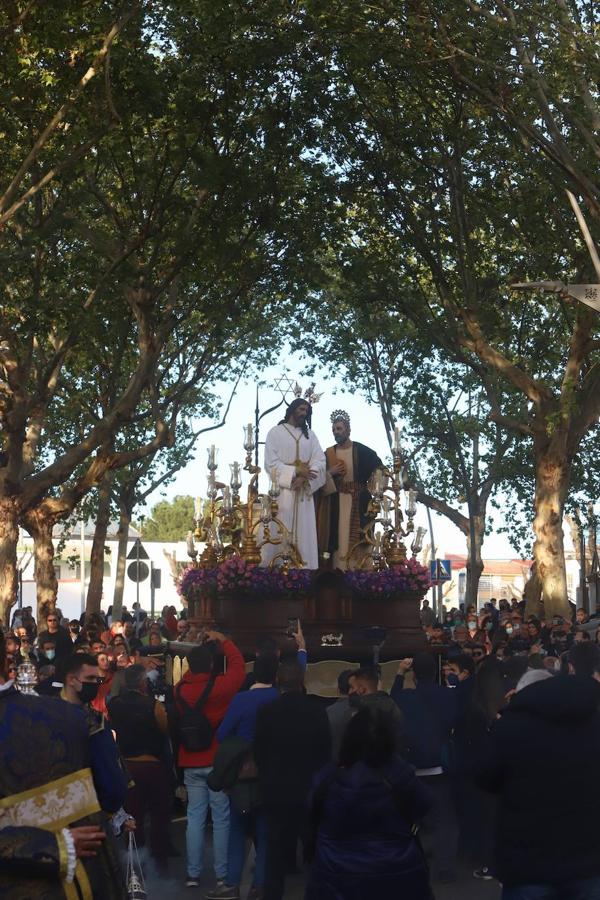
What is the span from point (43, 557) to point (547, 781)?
27.6 m

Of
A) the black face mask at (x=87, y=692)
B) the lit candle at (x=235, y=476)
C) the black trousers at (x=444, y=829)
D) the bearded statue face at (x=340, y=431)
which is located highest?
the bearded statue face at (x=340, y=431)

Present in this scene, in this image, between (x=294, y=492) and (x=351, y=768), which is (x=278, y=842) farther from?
(x=294, y=492)

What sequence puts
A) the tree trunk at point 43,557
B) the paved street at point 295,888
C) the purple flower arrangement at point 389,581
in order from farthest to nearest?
the tree trunk at point 43,557 < the purple flower arrangement at point 389,581 < the paved street at point 295,888

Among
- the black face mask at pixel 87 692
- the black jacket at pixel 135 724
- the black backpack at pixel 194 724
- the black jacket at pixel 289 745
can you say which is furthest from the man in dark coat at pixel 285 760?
the black face mask at pixel 87 692

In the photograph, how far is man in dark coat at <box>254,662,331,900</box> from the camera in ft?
31.2

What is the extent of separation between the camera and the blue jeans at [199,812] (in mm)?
11312

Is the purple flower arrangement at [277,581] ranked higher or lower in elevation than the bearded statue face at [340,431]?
lower

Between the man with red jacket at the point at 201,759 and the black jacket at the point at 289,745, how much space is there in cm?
174

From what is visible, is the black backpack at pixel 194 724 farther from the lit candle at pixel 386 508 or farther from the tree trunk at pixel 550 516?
the tree trunk at pixel 550 516

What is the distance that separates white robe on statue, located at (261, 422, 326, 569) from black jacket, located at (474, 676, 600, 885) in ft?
46.3

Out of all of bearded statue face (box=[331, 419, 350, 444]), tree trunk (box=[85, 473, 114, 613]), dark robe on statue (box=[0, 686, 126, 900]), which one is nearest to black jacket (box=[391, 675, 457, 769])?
dark robe on statue (box=[0, 686, 126, 900])

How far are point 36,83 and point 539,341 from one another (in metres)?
13.3

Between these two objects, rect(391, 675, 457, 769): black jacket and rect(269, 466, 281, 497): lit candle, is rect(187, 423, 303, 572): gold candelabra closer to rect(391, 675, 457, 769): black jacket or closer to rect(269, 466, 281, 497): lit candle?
rect(269, 466, 281, 497): lit candle

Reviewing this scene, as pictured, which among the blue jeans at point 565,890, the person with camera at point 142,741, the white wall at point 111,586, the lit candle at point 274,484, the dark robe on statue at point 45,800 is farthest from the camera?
the white wall at point 111,586
